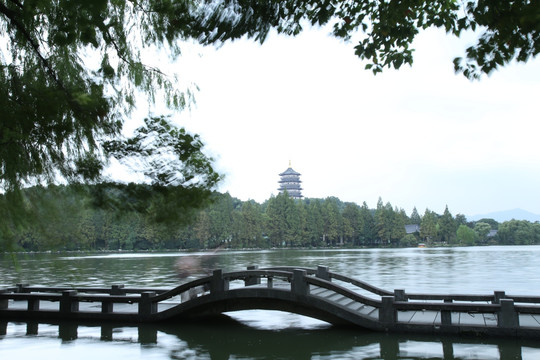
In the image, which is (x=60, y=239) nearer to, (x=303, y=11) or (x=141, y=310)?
(x=303, y=11)

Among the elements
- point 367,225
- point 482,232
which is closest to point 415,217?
point 482,232

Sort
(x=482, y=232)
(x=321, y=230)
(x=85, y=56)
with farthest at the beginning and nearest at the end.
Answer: (x=482, y=232) → (x=321, y=230) → (x=85, y=56)

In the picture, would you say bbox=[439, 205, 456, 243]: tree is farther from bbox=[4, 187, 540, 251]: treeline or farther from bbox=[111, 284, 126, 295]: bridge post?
bbox=[111, 284, 126, 295]: bridge post

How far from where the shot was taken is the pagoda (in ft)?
391

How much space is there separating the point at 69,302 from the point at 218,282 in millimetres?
3405

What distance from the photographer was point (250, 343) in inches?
319

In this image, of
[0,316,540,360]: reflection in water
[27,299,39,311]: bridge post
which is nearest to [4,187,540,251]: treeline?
[27,299,39,311]: bridge post

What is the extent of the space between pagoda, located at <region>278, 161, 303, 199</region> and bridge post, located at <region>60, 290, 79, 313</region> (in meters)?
109

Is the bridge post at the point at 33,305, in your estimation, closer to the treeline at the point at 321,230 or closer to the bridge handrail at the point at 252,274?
the bridge handrail at the point at 252,274

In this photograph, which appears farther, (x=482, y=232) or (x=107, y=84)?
(x=482, y=232)

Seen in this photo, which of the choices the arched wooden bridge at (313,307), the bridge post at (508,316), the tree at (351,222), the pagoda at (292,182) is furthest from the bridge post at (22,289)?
the pagoda at (292,182)

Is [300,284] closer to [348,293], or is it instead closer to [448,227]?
[348,293]

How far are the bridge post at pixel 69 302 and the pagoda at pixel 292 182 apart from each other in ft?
356

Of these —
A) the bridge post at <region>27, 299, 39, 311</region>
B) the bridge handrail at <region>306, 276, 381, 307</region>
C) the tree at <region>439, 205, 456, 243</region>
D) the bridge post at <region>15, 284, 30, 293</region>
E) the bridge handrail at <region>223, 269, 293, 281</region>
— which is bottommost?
the bridge post at <region>27, 299, 39, 311</region>
